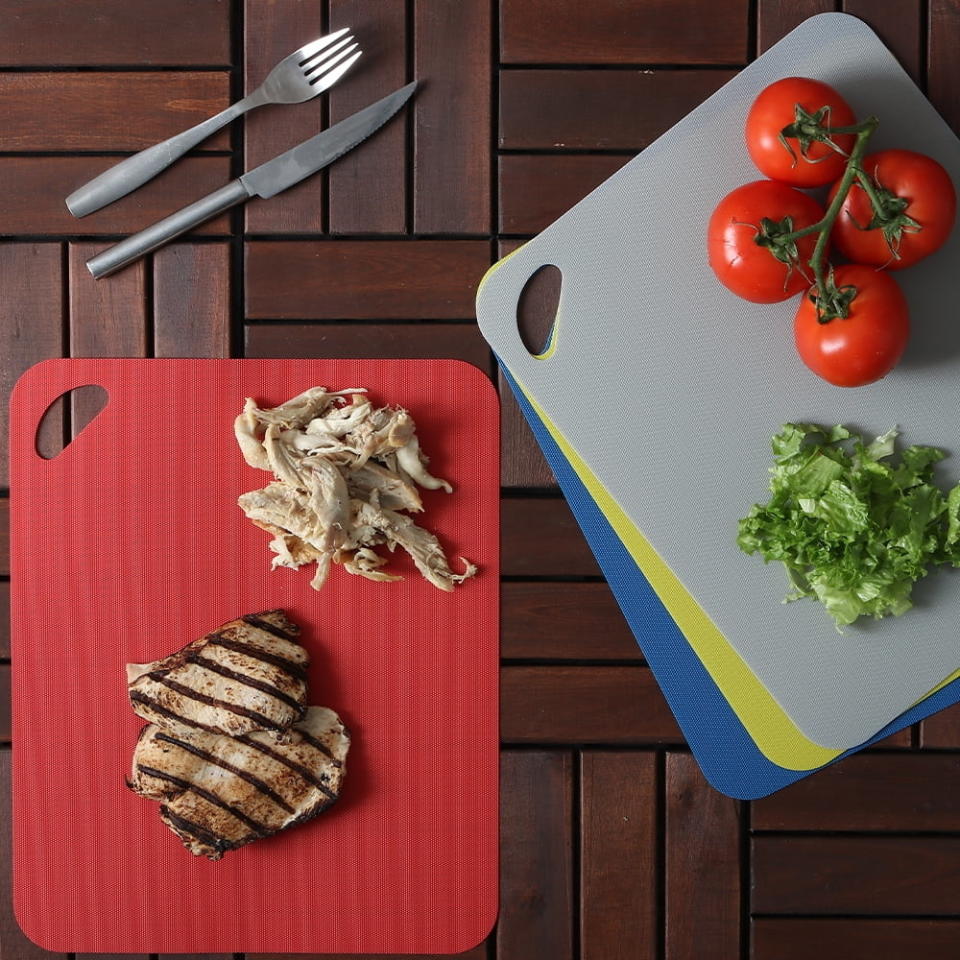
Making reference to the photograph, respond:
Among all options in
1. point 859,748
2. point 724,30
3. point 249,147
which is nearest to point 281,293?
point 249,147

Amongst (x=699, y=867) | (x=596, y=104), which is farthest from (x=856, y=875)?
(x=596, y=104)

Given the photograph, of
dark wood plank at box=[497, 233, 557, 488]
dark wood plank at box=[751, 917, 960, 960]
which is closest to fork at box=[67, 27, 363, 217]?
dark wood plank at box=[497, 233, 557, 488]

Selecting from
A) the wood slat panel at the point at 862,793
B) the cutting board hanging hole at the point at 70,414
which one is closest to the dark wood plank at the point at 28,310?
the cutting board hanging hole at the point at 70,414

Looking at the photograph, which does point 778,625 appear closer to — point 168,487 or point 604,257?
point 604,257

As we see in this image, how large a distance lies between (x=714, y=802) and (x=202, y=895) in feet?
2.11

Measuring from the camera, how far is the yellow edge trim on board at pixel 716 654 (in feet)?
3.39

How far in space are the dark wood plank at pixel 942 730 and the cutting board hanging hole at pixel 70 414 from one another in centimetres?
108

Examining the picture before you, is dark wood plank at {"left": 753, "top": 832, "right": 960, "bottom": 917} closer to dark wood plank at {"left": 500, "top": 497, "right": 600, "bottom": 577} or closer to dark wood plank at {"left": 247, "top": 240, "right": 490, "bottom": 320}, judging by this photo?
dark wood plank at {"left": 500, "top": 497, "right": 600, "bottom": 577}

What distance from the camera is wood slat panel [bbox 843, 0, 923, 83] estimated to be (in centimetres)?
105

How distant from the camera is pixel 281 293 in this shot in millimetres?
1062

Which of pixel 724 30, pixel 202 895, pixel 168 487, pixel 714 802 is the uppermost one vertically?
pixel 724 30

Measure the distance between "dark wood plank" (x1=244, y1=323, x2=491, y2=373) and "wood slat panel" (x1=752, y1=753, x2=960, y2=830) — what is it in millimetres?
647

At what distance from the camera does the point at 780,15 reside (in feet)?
3.45

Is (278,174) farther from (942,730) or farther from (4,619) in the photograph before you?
(942,730)
